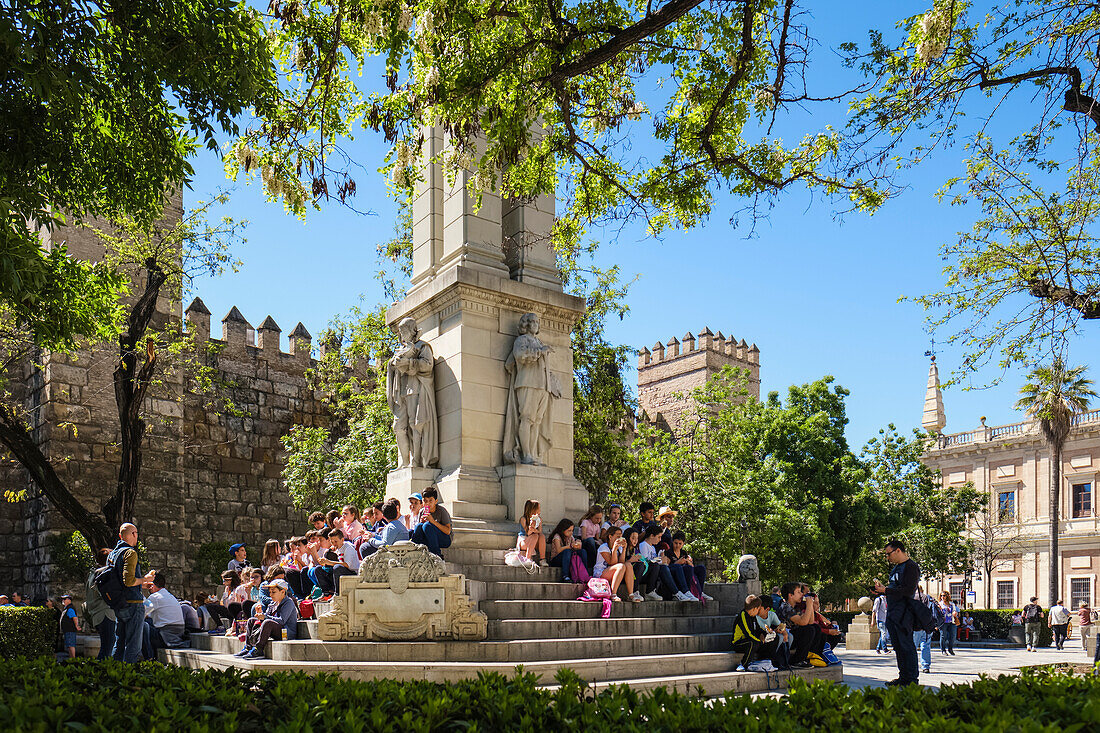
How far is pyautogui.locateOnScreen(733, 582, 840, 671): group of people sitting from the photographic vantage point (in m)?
9.84

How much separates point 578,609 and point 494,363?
12.5 feet

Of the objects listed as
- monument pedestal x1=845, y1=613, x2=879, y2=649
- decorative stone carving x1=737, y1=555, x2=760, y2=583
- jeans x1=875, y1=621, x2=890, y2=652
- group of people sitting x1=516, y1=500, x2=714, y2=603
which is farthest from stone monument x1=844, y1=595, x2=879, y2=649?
group of people sitting x1=516, y1=500, x2=714, y2=603

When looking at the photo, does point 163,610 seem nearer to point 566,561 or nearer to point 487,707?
point 566,561

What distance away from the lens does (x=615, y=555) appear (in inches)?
442

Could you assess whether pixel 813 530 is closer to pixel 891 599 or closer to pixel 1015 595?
pixel 891 599

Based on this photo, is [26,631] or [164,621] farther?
[26,631]

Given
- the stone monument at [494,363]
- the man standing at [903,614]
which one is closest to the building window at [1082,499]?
the stone monument at [494,363]

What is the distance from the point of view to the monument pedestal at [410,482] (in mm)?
12391

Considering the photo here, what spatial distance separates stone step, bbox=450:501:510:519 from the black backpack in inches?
155

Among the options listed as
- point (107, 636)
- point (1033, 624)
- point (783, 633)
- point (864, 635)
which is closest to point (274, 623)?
point (107, 636)

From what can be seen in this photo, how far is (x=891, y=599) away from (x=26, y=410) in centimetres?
1915

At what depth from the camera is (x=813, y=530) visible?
24.7 m

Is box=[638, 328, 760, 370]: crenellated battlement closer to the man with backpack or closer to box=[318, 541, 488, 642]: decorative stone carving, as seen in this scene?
the man with backpack

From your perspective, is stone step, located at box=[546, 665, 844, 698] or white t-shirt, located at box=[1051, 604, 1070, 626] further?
white t-shirt, located at box=[1051, 604, 1070, 626]
